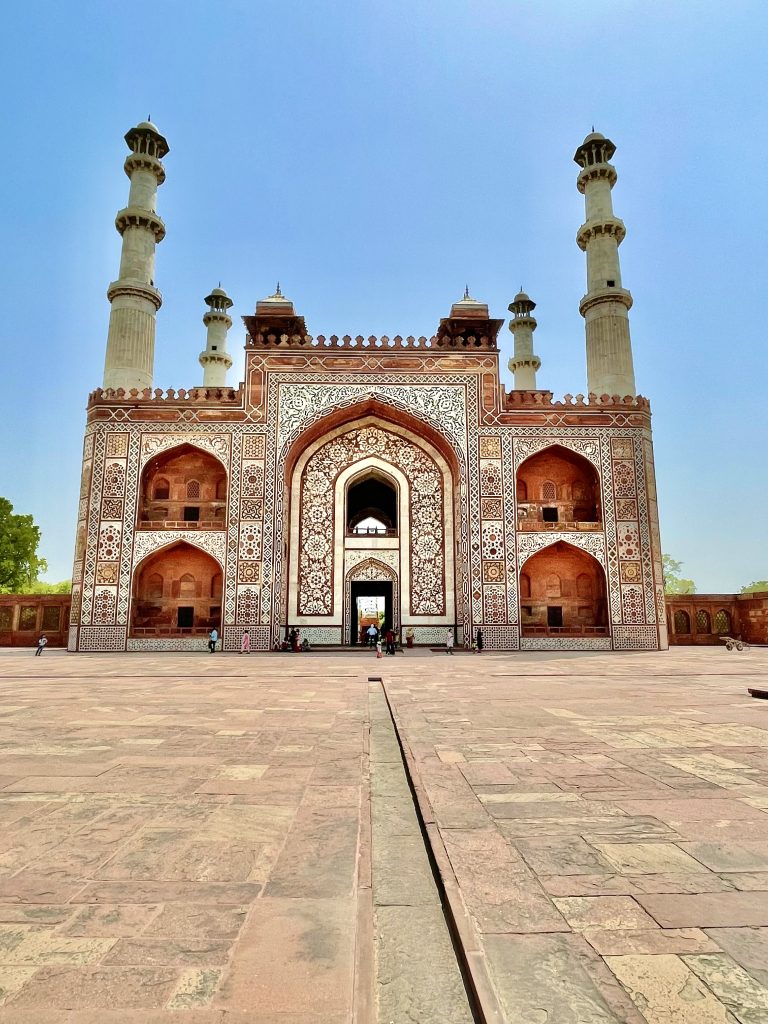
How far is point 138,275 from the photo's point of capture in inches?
896

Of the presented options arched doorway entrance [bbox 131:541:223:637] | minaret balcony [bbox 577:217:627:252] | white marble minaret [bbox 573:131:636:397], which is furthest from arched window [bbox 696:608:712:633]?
arched doorway entrance [bbox 131:541:223:637]

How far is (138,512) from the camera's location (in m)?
19.6

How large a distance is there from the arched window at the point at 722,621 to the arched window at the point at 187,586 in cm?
1837

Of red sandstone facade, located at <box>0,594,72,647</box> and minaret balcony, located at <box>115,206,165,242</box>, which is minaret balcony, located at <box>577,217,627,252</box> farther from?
red sandstone facade, located at <box>0,594,72,647</box>

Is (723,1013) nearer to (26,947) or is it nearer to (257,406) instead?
(26,947)

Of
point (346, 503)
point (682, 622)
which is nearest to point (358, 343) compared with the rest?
point (346, 503)

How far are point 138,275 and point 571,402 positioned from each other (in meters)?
15.9

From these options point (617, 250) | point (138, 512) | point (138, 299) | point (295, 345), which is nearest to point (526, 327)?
point (617, 250)

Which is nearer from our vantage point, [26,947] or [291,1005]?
[291,1005]

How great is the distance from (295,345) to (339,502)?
5.44 m

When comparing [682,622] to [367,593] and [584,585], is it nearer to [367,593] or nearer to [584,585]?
[584,585]

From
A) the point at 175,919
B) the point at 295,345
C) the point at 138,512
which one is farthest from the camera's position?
the point at 295,345

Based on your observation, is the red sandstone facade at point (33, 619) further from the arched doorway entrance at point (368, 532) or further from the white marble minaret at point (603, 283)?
the white marble minaret at point (603, 283)

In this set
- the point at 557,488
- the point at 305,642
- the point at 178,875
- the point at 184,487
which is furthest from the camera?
the point at 557,488
